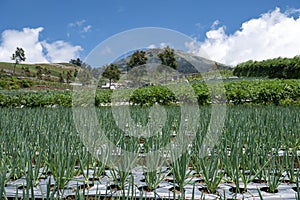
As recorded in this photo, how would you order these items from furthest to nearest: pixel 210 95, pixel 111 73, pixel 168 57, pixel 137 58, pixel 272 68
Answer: pixel 272 68
pixel 111 73
pixel 168 57
pixel 137 58
pixel 210 95

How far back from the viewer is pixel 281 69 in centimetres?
3047

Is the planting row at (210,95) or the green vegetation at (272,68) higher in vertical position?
the green vegetation at (272,68)

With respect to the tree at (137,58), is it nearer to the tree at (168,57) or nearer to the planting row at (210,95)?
the tree at (168,57)

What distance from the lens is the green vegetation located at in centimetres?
2680

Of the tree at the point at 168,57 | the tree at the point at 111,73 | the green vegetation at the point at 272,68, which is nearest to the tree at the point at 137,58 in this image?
the tree at the point at 168,57

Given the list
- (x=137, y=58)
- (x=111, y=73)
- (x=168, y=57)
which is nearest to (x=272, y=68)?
(x=111, y=73)

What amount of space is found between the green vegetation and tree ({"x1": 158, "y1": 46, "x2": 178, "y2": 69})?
16379mm

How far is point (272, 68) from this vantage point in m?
32.8

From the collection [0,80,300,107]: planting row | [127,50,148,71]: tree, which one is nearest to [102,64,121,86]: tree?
[127,50,148,71]: tree

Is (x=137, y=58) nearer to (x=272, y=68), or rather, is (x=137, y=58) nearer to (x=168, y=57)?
(x=168, y=57)

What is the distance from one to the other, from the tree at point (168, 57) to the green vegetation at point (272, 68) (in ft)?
53.7

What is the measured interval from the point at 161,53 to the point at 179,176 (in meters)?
11.2

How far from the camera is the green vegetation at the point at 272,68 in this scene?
87.9ft

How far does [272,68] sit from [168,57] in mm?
23510
